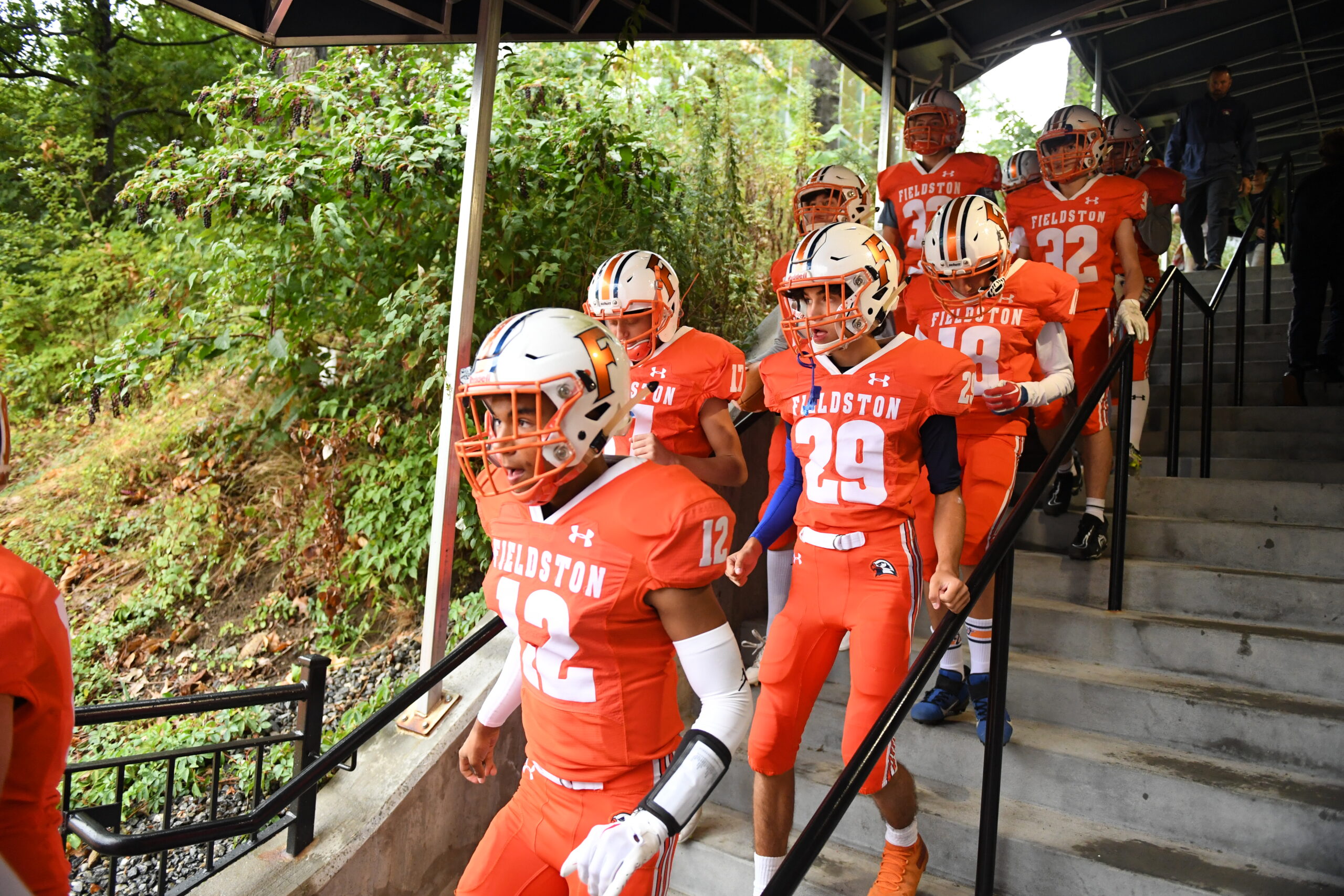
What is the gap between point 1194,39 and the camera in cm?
1012

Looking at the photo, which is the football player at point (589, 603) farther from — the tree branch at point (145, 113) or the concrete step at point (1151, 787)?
the tree branch at point (145, 113)

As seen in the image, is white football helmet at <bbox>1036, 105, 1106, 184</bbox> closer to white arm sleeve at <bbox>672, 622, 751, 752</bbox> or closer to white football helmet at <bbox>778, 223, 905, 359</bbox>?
white football helmet at <bbox>778, 223, 905, 359</bbox>

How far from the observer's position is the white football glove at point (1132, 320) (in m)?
4.40

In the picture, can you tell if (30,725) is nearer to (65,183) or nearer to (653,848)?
(653,848)

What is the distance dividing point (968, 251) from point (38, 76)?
1190 centimetres

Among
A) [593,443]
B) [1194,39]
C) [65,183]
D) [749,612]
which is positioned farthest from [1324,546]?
[65,183]

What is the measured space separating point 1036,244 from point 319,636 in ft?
16.8

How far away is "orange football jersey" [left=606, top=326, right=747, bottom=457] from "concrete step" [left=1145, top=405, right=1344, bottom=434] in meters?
3.38

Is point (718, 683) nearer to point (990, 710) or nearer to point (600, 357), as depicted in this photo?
point (600, 357)

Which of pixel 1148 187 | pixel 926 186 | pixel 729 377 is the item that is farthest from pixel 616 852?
pixel 1148 187

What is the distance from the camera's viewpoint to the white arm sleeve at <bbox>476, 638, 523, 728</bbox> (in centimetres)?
251

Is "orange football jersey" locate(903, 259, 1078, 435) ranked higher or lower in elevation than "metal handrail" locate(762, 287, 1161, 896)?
higher

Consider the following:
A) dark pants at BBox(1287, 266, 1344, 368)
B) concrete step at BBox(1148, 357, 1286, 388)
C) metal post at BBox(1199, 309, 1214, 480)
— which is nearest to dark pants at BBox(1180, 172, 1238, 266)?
concrete step at BBox(1148, 357, 1286, 388)

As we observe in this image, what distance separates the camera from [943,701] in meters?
3.75
